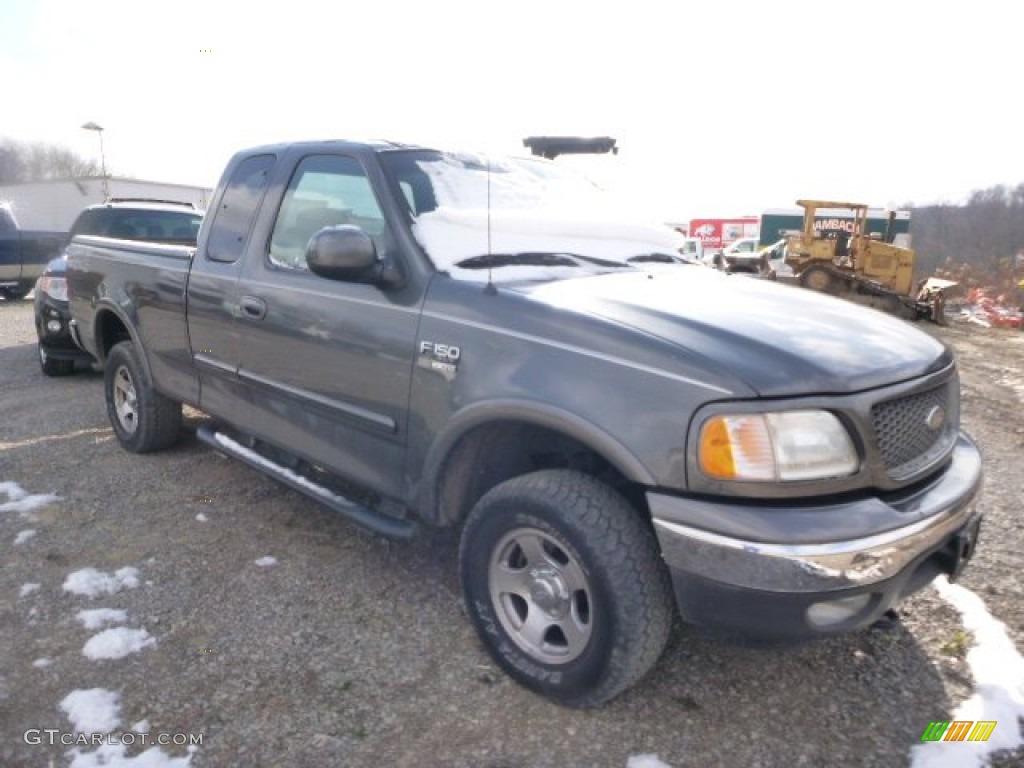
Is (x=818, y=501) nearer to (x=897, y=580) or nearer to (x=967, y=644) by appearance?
(x=897, y=580)

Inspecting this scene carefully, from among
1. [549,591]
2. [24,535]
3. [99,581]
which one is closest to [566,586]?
[549,591]

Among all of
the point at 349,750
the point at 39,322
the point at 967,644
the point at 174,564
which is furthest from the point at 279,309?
the point at 39,322

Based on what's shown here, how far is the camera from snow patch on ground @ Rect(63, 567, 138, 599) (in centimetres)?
320

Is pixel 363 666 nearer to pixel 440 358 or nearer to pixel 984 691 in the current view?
pixel 440 358

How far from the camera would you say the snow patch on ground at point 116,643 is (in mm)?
2760

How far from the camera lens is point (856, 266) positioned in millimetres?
19031

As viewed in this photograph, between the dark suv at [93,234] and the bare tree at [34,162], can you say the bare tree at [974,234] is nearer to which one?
the dark suv at [93,234]

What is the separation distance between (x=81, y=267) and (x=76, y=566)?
2.49m

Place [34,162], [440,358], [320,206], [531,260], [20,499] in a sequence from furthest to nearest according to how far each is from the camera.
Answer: [34,162]
[20,499]
[320,206]
[531,260]
[440,358]

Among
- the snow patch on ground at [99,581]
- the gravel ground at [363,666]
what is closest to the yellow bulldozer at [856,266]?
the gravel ground at [363,666]

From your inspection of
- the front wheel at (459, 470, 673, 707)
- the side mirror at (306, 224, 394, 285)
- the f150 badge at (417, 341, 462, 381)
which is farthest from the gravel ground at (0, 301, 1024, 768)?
the side mirror at (306, 224, 394, 285)

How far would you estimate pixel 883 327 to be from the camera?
8.69 feet

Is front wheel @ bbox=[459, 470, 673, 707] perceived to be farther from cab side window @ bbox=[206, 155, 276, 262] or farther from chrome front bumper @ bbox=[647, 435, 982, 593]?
cab side window @ bbox=[206, 155, 276, 262]

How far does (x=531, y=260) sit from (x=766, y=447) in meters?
1.28
